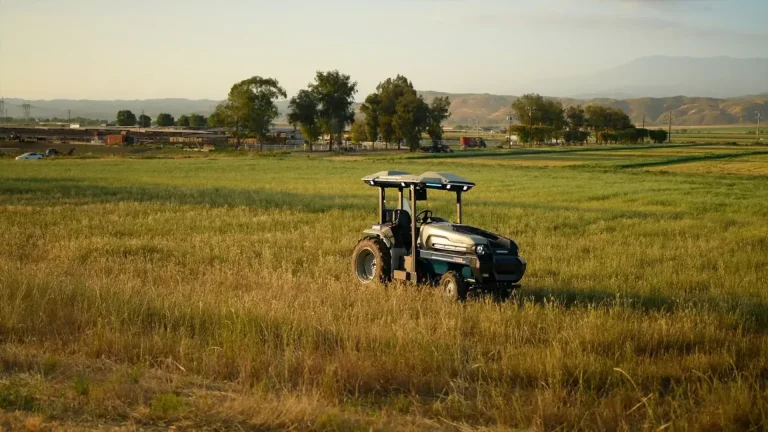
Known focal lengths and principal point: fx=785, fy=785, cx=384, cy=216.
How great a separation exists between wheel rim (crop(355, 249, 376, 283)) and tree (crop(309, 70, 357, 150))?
389 ft

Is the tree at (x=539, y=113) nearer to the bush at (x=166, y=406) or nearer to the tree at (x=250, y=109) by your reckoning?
the tree at (x=250, y=109)

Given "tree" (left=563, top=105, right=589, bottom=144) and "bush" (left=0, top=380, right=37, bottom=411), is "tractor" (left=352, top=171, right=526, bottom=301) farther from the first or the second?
"tree" (left=563, top=105, right=589, bottom=144)

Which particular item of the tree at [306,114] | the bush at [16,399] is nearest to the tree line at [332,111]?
the tree at [306,114]

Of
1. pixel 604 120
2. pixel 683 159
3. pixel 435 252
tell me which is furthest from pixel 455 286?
pixel 604 120

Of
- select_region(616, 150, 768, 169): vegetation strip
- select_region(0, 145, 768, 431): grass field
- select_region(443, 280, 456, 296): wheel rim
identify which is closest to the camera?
select_region(0, 145, 768, 431): grass field

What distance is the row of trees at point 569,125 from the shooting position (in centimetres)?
16750

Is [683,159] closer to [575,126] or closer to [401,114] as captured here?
[401,114]

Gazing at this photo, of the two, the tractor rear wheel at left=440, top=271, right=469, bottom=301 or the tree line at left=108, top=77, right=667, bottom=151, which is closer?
the tractor rear wheel at left=440, top=271, right=469, bottom=301

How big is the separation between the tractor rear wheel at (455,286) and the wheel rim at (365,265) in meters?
Result: 2.32

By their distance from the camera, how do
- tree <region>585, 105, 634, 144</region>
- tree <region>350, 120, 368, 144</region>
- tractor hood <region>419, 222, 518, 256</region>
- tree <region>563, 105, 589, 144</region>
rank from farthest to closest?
tree <region>585, 105, 634, 144</region> < tree <region>563, 105, 589, 144</region> < tree <region>350, 120, 368, 144</region> < tractor hood <region>419, 222, 518, 256</region>

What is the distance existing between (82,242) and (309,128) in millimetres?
113432

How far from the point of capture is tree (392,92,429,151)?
424ft

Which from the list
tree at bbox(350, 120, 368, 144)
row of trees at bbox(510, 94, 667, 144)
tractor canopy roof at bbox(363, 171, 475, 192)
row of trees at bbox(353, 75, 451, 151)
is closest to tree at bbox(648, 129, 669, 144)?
row of trees at bbox(510, 94, 667, 144)

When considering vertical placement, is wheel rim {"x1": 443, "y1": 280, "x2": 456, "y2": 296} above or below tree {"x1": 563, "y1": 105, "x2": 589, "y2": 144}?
below
